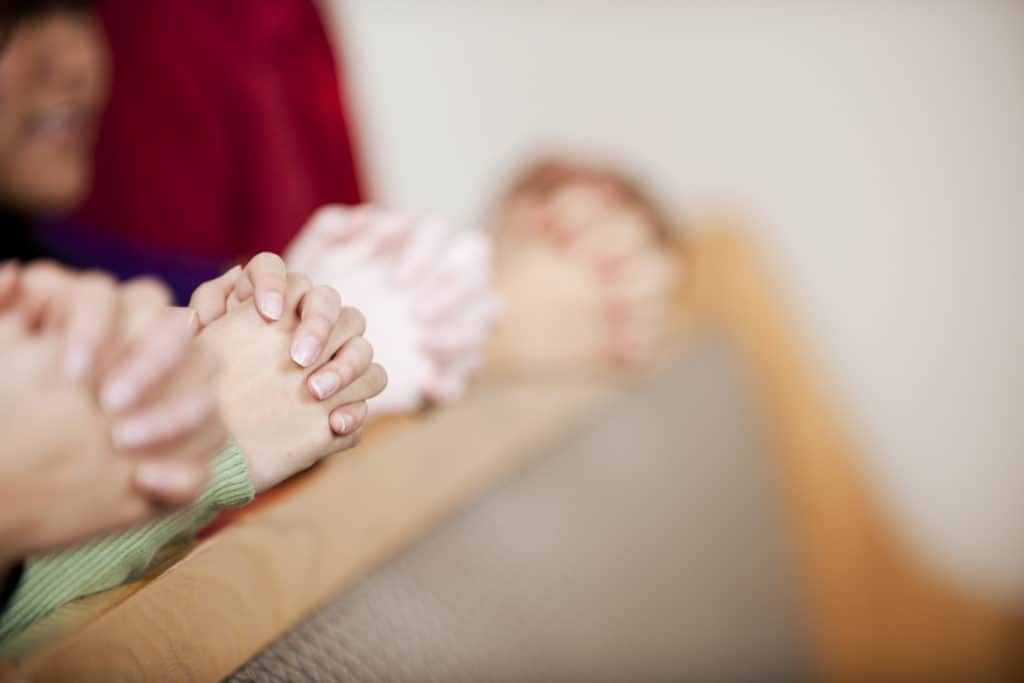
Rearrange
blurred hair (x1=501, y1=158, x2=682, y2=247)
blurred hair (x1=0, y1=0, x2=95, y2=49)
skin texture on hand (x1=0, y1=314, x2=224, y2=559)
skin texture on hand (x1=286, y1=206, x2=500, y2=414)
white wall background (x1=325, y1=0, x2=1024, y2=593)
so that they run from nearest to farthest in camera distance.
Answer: skin texture on hand (x1=0, y1=314, x2=224, y2=559) < skin texture on hand (x1=286, y1=206, x2=500, y2=414) < blurred hair (x1=0, y1=0, x2=95, y2=49) < blurred hair (x1=501, y1=158, x2=682, y2=247) < white wall background (x1=325, y1=0, x2=1024, y2=593)

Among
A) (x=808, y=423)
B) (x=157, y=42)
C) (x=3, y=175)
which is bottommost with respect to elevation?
(x=808, y=423)

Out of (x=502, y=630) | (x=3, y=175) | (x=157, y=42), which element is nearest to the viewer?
(x=502, y=630)

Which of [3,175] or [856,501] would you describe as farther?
[856,501]

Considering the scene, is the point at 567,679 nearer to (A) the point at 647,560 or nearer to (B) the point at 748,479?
(A) the point at 647,560

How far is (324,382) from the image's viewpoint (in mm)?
235

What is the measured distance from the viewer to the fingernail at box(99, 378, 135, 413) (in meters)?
0.18

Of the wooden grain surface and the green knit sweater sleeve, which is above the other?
the green knit sweater sleeve

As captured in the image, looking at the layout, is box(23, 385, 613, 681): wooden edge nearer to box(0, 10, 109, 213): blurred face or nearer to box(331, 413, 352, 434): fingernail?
box(331, 413, 352, 434): fingernail

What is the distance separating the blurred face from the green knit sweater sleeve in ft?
1.17

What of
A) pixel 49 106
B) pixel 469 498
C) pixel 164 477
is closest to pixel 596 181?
pixel 469 498

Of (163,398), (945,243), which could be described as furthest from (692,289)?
(163,398)

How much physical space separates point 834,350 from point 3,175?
3.13ft

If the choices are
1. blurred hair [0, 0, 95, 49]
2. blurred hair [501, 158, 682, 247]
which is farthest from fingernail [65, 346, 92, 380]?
blurred hair [501, 158, 682, 247]

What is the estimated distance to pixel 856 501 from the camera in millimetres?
971
